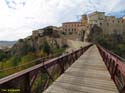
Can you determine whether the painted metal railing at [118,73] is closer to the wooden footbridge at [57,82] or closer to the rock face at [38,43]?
the wooden footbridge at [57,82]

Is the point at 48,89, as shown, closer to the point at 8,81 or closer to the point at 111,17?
the point at 8,81

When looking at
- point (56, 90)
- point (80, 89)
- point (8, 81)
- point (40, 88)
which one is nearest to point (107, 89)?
point (80, 89)

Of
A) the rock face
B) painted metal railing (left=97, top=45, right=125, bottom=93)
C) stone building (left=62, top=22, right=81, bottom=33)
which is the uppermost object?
stone building (left=62, top=22, right=81, bottom=33)

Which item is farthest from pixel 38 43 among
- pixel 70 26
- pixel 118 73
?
pixel 118 73

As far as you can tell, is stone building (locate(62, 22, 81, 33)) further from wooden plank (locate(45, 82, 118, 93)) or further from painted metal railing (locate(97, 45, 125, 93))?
wooden plank (locate(45, 82, 118, 93))

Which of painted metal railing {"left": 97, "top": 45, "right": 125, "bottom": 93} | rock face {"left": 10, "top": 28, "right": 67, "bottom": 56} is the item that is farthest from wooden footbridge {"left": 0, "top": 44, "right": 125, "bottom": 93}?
rock face {"left": 10, "top": 28, "right": 67, "bottom": 56}

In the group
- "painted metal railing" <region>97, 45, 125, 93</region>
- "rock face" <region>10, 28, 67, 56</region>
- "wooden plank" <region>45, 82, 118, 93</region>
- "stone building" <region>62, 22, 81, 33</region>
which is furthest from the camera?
"stone building" <region>62, 22, 81, 33</region>

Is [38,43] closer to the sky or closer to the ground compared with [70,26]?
closer to the ground

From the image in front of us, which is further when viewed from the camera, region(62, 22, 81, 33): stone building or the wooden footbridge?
region(62, 22, 81, 33): stone building

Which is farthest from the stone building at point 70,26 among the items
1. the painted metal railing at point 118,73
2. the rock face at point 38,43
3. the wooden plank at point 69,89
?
the wooden plank at point 69,89

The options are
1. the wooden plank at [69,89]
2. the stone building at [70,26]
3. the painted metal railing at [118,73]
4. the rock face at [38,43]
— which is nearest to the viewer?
the painted metal railing at [118,73]

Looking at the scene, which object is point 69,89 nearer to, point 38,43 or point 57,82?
point 57,82

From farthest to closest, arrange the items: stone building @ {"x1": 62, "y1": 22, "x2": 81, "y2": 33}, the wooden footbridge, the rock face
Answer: stone building @ {"x1": 62, "y1": 22, "x2": 81, "y2": 33}
the rock face
the wooden footbridge

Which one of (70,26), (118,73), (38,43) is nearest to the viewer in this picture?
(118,73)
